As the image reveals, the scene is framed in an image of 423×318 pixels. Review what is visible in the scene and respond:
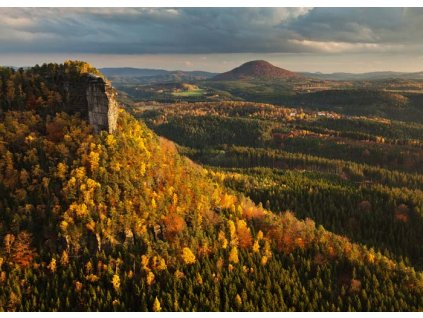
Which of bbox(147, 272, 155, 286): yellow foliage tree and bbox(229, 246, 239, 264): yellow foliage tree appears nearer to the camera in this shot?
bbox(147, 272, 155, 286): yellow foliage tree

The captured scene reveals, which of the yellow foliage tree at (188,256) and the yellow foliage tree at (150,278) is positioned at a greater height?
the yellow foliage tree at (188,256)

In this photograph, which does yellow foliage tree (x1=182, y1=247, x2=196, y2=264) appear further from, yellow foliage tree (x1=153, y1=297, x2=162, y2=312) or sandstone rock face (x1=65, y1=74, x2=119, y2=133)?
sandstone rock face (x1=65, y1=74, x2=119, y2=133)

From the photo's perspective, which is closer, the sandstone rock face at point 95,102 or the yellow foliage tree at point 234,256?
the yellow foliage tree at point 234,256

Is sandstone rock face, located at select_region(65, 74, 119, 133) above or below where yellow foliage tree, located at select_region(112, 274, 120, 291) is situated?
above

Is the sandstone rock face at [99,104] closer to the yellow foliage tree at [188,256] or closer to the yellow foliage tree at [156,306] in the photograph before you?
the yellow foliage tree at [188,256]

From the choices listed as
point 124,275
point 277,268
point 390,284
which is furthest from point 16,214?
point 390,284

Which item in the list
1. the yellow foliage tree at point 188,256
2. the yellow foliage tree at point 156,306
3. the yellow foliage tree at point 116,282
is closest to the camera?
the yellow foliage tree at point 156,306

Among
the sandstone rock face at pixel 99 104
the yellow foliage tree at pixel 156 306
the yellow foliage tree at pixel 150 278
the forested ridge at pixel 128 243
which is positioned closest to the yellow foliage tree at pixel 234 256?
the forested ridge at pixel 128 243

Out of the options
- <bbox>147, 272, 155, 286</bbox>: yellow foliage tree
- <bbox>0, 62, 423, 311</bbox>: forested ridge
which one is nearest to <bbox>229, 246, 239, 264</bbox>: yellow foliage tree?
<bbox>0, 62, 423, 311</bbox>: forested ridge
